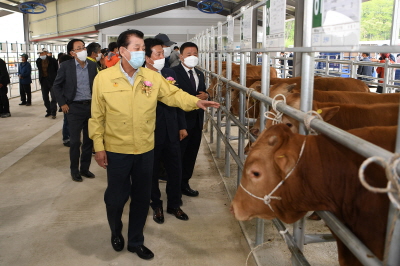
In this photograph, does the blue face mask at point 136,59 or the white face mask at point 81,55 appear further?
the white face mask at point 81,55

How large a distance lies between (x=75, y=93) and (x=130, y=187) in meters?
2.50

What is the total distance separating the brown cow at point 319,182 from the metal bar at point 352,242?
2.2 inches

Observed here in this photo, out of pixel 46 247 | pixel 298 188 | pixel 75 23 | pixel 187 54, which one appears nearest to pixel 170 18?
pixel 75 23

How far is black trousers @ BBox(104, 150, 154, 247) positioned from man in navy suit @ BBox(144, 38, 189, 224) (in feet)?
2.05

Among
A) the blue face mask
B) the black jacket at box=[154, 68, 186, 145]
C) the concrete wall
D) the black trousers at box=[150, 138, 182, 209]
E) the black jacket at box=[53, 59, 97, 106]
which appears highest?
the concrete wall

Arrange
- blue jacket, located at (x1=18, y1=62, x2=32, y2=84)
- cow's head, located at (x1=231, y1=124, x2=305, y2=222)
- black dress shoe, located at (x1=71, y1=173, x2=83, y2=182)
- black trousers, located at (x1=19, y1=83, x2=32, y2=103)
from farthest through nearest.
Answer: black trousers, located at (x1=19, y1=83, x2=32, y2=103) → blue jacket, located at (x1=18, y1=62, x2=32, y2=84) → black dress shoe, located at (x1=71, y1=173, x2=83, y2=182) → cow's head, located at (x1=231, y1=124, x2=305, y2=222)

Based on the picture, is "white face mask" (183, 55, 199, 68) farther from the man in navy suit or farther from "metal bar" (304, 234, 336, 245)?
"metal bar" (304, 234, 336, 245)

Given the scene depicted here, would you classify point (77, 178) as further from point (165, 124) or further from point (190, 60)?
point (190, 60)

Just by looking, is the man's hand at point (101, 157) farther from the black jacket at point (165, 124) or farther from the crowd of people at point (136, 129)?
the black jacket at point (165, 124)

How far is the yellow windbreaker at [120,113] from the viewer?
321 cm

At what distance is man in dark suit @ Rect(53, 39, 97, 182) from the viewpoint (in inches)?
219

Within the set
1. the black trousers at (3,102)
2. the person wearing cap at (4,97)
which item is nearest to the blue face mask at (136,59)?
the person wearing cap at (4,97)

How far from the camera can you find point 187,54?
15.9 ft

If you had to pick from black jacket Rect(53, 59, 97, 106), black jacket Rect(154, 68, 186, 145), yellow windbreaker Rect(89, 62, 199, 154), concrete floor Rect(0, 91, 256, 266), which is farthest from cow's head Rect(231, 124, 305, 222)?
black jacket Rect(53, 59, 97, 106)
